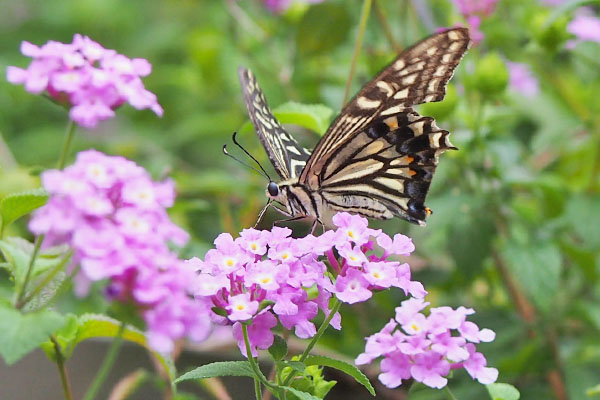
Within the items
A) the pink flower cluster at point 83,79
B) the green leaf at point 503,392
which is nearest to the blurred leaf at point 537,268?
the green leaf at point 503,392

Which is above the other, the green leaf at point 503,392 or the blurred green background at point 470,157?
the blurred green background at point 470,157

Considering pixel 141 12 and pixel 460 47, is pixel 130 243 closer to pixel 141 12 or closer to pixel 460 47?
pixel 460 47

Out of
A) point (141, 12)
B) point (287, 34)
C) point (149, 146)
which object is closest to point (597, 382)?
point (287, 34)

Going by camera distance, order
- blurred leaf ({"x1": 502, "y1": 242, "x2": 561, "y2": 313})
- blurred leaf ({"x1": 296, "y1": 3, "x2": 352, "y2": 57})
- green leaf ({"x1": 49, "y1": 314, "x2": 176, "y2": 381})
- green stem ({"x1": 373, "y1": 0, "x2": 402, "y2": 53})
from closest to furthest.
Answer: green leaf ({"x1": 49, "y1": 314, "x2": 176, "y2": 381}) → blurred leaf ({"x1": 502, "y1": 242, "x2": 561, "y2": 313}) → green stem ({"x1": 373, "y1": 0, "x2": 402, "y2": 53}) → blurred leaf ({"x1": 296, "y1": 3, "x2": 352, "y2": 57})

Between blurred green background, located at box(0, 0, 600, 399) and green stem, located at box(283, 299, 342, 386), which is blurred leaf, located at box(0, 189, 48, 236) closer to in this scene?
green stem, located at box(283, 299, 342, 386)

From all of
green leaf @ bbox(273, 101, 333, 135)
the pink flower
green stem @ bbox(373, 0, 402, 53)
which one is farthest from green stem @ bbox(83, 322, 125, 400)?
the pink flower

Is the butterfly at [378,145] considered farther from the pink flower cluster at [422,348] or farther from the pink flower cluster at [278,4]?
the pink flower cluster at [278,4]

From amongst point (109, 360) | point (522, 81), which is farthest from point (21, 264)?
point (522, 81)
